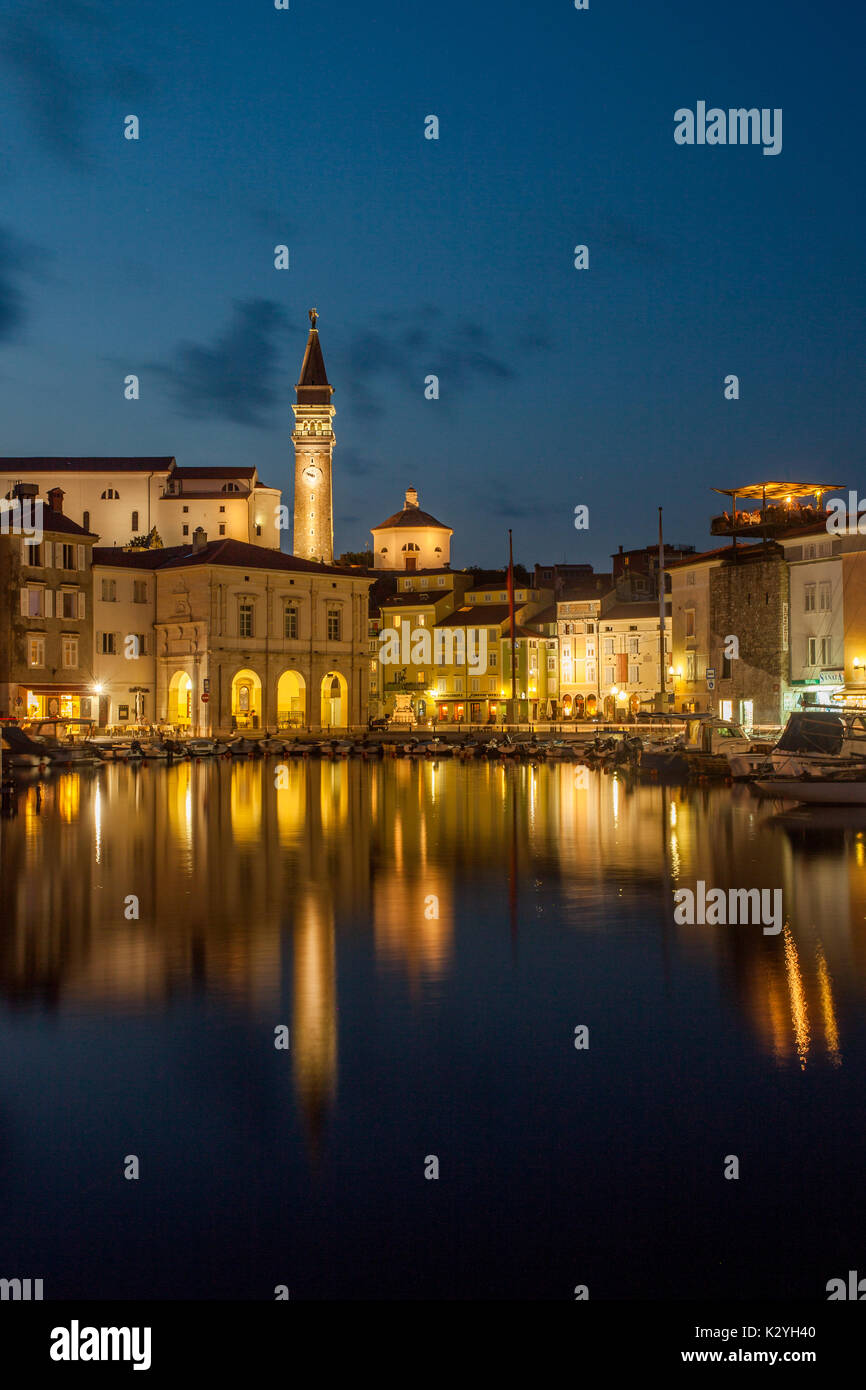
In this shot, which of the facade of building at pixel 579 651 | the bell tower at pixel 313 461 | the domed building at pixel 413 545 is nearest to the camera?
the facade of building at pixel 579 651

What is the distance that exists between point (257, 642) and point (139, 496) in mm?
34461

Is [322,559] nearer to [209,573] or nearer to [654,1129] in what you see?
[209,573]

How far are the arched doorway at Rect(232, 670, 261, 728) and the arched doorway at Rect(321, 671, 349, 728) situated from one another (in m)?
4.90

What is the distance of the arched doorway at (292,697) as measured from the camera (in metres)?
77.4

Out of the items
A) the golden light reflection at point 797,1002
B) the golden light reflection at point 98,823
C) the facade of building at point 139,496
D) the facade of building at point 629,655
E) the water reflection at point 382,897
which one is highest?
the facade of building at point 139,496

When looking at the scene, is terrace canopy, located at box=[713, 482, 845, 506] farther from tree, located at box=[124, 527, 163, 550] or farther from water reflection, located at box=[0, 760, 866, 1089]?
tree, located at box=[124, 527, 163, 550]

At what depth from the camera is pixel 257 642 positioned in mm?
74250

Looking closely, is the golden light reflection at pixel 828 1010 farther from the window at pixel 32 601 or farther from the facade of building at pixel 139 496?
the facade of building at pixel 139 496

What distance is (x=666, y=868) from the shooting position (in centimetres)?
2062

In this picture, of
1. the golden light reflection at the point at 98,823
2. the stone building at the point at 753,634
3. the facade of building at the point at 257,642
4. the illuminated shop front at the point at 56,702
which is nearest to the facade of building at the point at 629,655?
the facade of building at the point at 257,642

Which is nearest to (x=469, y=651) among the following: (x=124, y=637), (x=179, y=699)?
(x=179, y=699)

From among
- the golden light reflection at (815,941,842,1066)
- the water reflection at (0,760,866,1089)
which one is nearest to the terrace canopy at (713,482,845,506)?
the water reflection at (0,760,866,1089)

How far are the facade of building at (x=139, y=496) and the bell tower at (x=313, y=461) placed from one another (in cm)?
760

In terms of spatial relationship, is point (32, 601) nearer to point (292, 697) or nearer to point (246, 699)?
point (246, 699)
